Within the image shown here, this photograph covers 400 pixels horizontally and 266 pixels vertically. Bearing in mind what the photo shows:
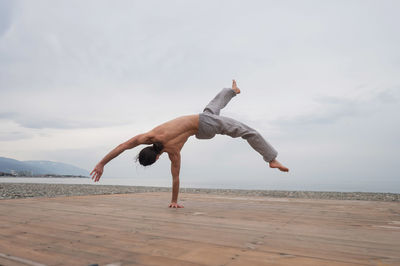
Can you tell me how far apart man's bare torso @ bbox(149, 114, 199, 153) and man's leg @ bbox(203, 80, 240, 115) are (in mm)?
350

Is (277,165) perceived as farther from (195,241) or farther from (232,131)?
(195,241)

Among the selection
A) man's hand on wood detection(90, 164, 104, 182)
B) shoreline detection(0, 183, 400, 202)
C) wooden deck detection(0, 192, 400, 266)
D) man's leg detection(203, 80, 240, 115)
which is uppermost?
man's leg detection(203, 80, 240, 115)

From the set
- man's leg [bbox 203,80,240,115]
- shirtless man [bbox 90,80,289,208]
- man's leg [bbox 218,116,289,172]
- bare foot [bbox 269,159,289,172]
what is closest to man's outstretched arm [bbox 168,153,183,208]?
shirtless man [bbox 90,80,289,208]

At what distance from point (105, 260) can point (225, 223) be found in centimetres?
132

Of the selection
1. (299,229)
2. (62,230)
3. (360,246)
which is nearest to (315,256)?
(360,246)

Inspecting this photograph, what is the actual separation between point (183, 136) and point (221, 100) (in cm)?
105

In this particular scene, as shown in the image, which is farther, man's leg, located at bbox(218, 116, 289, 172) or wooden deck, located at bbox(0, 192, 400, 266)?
man's leg, located at bbox(218, 116, 289, 172)

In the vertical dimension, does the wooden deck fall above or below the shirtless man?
below

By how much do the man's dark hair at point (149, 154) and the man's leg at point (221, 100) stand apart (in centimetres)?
99

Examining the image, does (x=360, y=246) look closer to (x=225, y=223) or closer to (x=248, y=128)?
(x=225, y=223)

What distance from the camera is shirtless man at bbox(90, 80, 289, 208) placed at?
367 centimetres

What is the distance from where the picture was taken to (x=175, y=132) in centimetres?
382

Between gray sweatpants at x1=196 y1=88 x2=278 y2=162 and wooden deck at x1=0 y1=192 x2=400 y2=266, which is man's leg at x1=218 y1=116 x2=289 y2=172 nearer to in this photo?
gray sweatpants at x1=196 y1=88 x2=278 y2=162

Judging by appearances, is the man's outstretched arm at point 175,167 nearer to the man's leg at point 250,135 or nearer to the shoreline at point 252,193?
the man's leg at point 250,135
